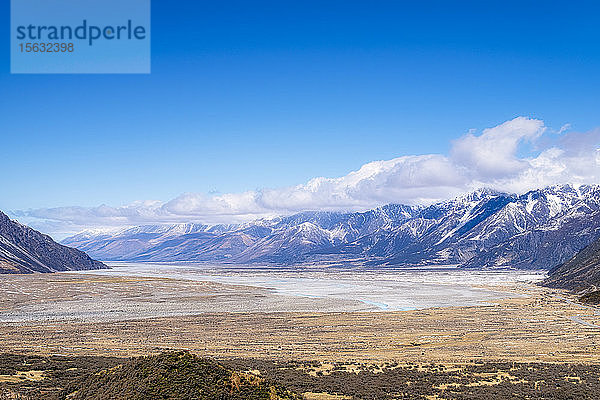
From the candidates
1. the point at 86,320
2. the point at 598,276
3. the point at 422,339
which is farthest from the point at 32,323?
the point at 598,276

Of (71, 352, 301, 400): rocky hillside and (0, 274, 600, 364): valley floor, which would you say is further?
(0, 274, 600, 364): valley floor

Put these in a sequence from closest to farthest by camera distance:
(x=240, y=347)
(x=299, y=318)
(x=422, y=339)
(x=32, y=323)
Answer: (x=240, y=347) < (x=422, y=339) < (x=32, y=323) < (x=299, y=318)

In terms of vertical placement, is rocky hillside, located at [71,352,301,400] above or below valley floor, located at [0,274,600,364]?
above

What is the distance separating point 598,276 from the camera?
559ft

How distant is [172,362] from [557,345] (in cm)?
5570

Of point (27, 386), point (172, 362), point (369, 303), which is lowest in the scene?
point (369, 303)

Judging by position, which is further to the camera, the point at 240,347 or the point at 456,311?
the point at 456,311

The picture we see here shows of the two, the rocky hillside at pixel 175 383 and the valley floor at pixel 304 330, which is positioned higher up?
the rocky hillside at pixel 175 383

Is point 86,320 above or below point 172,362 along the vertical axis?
below

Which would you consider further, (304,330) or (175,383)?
(304,330)

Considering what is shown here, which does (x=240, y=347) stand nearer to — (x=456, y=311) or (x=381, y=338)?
(x=381, y=338)

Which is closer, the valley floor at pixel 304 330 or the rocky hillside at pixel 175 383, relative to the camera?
the rocky hillside at pixel 175 383

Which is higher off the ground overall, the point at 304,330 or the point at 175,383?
the point at 175,383

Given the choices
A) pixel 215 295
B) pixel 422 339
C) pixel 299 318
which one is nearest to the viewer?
pixel 422 339
